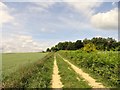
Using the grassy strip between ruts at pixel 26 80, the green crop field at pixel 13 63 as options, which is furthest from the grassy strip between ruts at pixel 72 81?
the green crop field at pixel 13 63

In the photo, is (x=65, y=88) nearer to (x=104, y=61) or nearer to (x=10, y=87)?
(x=10, y=87)

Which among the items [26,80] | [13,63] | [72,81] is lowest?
[72,81]

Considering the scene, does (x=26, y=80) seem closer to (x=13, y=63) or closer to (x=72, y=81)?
(x=72, y=81)

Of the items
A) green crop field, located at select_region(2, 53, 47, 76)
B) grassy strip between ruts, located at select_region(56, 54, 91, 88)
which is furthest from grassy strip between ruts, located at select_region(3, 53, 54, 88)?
green crop field, located at select_region(2, 53, 47, 76)

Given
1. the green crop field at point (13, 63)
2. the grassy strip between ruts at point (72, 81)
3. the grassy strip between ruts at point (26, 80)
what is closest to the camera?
the grassy strip between ruts at point (26, 80)

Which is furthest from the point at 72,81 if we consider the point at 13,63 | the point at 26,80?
the point at 13,63

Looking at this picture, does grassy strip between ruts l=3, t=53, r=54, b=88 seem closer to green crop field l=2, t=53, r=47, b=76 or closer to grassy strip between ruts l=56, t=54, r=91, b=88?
grassy strip between ruts l=56, t=54, r=91, b=88

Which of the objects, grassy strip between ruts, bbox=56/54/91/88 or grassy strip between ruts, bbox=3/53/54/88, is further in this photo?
grassy strip between ruts, bbox=56/54/91/88

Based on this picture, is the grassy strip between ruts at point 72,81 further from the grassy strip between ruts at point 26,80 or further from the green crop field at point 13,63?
the green crop field at point 13,63

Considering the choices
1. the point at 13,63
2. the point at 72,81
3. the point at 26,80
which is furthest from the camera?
the point at 13,63

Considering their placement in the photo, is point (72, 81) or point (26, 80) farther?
point (72, 81)

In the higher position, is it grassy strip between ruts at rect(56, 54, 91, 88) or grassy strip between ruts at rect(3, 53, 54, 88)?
grassy strip between ruts at rect(3, 53, 54, 88)

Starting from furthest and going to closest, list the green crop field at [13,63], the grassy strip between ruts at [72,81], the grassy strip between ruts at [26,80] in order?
the green crop field at [13,63], the grassy strip between ruts at [72,81], the grassy strip between ruts at [26,80]

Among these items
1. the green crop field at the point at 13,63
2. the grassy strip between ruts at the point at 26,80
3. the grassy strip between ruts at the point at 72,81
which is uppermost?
the green crop field at the point at 13,63
